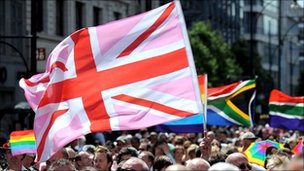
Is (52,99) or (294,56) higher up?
(52,99)

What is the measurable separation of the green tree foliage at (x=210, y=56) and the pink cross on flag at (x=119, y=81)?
125ft

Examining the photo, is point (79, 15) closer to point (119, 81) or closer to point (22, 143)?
point (22, 143)

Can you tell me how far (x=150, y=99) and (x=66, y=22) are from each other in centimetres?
2997

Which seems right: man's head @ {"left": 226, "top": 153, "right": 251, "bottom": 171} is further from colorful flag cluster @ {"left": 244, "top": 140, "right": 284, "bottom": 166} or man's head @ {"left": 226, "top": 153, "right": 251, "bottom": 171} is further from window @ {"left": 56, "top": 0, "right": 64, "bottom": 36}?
window @ {"left": 56, "top": 0, "right": 64, "bottom": 36}

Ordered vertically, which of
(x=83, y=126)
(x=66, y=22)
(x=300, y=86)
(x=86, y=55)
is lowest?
(x=300, y=86)

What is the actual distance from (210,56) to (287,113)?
2849 centimetres

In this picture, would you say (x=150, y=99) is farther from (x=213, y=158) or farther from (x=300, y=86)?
(x=300, y=86)

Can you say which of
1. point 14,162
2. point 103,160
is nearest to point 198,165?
point 103,160

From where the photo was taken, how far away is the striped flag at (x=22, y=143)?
1191cm

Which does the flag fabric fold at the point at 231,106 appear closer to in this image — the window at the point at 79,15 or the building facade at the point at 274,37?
the window at the point at 79,15

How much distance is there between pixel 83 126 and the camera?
971 centimetres

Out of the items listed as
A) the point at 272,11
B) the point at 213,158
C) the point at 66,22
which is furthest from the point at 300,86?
the point at 213,158

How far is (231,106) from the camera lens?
1930 centimetres

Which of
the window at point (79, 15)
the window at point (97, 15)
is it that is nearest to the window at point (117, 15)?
the window at point (97, 15)
